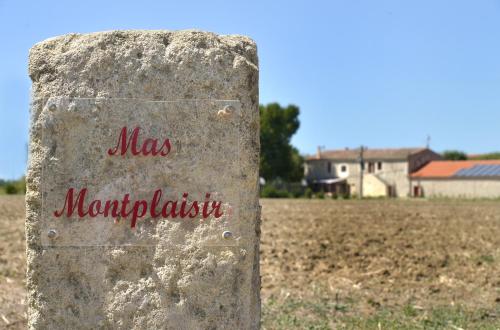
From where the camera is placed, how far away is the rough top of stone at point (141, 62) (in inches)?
165

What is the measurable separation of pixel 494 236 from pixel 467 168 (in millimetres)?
47577

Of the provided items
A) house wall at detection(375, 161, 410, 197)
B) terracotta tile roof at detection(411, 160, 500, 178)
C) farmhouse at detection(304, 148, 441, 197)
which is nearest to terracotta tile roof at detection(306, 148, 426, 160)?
farmhouse at detection(304, 148, 441, 197)

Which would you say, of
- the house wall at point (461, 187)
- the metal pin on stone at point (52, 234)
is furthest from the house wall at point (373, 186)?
the metal pin on stone at point (52, 234)

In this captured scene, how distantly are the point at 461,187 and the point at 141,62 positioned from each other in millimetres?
57689

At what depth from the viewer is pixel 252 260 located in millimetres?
4246

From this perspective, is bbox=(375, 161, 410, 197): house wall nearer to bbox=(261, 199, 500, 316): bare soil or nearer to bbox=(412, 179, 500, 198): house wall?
bbox=(412, 179, 500, 198): house wall

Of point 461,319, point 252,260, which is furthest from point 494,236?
point 252,260

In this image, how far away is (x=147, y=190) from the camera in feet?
13.8

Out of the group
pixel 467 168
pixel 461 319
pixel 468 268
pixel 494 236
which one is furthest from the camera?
pixel 467 168

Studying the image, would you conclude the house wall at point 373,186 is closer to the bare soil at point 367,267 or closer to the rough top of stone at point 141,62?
the bare soil at point 367,267

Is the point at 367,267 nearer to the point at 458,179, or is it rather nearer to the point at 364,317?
the point at 364,317

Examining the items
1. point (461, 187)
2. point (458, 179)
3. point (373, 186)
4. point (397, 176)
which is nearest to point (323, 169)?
point (373, 186)

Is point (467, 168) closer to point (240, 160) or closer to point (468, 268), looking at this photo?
point (468, 268)

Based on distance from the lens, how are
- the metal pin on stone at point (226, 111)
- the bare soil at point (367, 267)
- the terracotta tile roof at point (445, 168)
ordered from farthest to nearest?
the terracotta tile roof at point (445, 168)
the bare soil at point (367, 267)
the metal pin on stone at point (226, 111)
